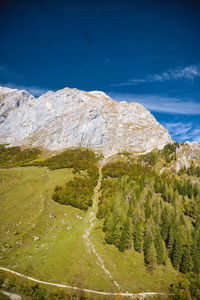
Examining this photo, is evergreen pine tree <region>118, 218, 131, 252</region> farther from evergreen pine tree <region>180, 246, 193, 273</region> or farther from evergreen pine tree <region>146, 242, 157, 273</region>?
evergreen pine tree <region>180, 246, 193, 273</region>

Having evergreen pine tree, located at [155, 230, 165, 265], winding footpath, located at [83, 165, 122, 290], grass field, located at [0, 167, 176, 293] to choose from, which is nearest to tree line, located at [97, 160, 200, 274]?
evergreen pine tree, located at [155, 230, 165, 265]

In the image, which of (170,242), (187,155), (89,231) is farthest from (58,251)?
(187,155)

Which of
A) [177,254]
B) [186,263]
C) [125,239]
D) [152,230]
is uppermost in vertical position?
[152,230]

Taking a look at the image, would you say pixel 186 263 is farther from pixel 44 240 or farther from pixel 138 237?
pixel 44 240

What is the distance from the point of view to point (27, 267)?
36062 millimetres

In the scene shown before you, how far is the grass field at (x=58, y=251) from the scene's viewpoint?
124 feet

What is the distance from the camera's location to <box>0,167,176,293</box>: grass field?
124 feet

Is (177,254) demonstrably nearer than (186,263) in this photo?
No

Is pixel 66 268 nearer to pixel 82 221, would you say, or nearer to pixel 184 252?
pixel 82 221

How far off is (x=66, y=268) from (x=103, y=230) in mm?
26699

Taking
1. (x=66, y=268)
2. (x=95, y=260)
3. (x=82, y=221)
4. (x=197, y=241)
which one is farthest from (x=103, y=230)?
(x=197, y=241)

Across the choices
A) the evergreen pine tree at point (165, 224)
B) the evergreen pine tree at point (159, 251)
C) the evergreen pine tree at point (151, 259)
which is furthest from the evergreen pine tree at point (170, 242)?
the evergreen pine tree at point (151, 259)

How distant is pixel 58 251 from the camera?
45.3m

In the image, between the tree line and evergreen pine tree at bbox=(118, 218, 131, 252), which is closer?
the tree line
